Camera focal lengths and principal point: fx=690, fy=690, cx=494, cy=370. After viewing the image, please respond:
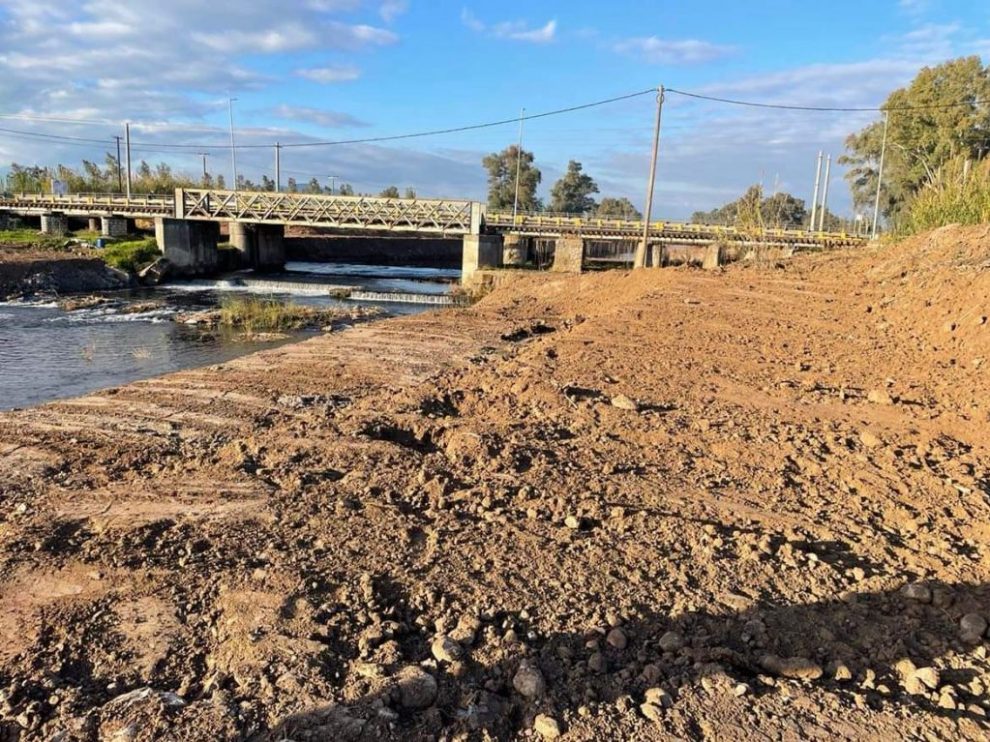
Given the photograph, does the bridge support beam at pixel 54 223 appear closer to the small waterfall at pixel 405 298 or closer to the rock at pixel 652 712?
the small waterfall at pixel 405 298

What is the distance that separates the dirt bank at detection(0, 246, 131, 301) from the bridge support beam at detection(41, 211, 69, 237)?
9.76m

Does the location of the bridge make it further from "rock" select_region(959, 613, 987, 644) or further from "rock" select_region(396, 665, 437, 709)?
"rock" select_region(396, 665, 437, 709)

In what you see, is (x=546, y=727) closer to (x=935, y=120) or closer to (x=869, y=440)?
(x=869, y=440)

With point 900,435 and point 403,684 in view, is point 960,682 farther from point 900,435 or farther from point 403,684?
point 900,435

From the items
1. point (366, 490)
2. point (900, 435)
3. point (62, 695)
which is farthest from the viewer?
point (900, 435)

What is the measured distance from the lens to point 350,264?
56000 millimetres

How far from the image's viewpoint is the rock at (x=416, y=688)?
107 inches

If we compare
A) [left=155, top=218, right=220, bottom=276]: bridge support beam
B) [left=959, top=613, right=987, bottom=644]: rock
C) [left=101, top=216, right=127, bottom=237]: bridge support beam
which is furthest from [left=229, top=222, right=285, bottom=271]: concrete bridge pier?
[left=959, top=613, right=987, bottom=644]: rock

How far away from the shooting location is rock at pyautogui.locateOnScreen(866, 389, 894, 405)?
710cm

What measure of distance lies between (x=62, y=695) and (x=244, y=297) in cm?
3015

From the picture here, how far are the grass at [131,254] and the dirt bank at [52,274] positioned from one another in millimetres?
1145


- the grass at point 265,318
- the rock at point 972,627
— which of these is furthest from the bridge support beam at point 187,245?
the rock at point 972,627

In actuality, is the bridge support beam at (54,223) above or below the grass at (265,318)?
above

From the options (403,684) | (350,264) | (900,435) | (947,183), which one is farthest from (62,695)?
(350,264)
